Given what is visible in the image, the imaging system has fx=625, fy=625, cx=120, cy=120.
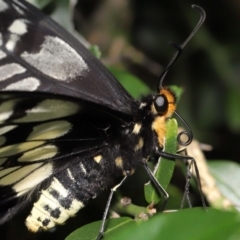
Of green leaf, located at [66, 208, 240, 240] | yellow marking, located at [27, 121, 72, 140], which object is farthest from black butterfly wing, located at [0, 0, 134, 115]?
green leaf, located at [66, 208, 240, 240]

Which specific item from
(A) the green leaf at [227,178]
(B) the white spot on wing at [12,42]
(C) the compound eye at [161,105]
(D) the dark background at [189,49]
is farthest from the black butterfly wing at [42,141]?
(D) the dark background at [189,49]

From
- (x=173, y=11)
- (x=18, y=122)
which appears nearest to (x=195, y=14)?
(x=173, y=11)

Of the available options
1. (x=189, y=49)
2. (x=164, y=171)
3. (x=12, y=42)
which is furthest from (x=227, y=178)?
(x=189, y=49)

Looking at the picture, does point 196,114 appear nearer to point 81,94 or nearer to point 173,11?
point 173,11

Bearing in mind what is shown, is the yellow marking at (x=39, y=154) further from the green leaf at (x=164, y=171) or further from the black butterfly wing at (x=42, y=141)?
the green leaf at (x=164, y=171)

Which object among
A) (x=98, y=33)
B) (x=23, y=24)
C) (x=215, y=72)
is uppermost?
(x=23, y=24)

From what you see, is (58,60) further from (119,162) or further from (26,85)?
(119,162)
